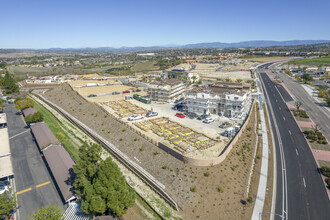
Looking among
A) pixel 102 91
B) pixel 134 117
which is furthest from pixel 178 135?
pixel 102 91

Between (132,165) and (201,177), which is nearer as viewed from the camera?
(201,177)

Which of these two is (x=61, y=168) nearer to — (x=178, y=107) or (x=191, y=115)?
(x=191, y=115)

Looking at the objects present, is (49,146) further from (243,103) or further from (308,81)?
(308,81)

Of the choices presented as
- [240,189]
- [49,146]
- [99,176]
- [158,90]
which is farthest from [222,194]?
[158,90]

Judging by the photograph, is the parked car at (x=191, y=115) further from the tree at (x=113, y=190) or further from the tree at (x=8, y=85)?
the tree at (x=8, y=85)

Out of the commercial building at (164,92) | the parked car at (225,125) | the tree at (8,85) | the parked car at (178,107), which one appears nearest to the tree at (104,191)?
the parked car at (225,125)

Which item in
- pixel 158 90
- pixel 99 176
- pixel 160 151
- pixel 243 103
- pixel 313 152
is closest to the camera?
pixel 99 176
